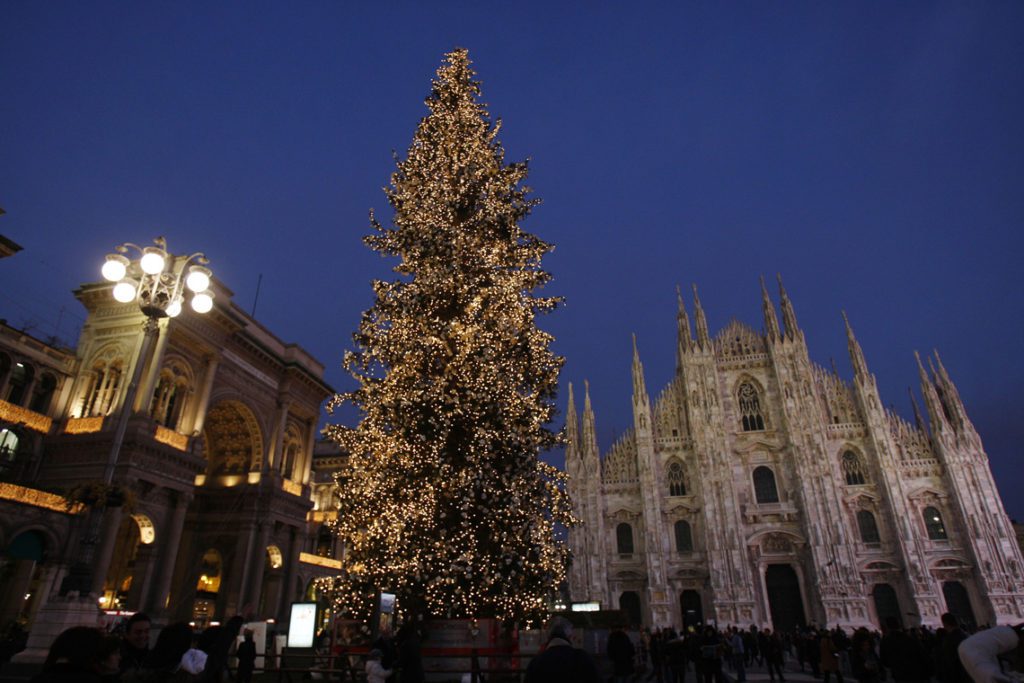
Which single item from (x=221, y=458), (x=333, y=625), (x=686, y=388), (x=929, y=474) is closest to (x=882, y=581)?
(x=929, y=474)

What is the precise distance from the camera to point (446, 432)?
417 inches

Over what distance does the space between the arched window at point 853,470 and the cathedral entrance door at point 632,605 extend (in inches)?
643

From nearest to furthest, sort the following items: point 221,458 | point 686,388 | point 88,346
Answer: point 88,346 → point 221,458 → point 686,388

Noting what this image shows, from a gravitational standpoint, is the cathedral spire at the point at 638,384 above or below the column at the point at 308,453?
above

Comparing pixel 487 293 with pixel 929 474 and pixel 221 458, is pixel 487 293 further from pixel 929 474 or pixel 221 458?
pixel 929 474

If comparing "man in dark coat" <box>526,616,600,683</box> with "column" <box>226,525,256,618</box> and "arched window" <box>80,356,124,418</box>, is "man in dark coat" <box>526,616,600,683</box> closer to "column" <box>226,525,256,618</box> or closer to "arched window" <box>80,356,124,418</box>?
"arched window" <box>80,356,124,418</box>

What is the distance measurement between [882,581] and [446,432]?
121 ft

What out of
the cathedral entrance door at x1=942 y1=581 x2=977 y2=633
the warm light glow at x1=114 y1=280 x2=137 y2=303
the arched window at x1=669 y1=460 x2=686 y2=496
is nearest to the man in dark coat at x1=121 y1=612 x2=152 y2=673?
the warm light glow at x1=114 y1=280 x2=137 y2=303

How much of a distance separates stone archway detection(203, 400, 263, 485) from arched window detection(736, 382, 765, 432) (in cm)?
3261

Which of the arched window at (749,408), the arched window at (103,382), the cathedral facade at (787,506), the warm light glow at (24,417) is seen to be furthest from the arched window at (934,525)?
the warm light glow at (24,417)

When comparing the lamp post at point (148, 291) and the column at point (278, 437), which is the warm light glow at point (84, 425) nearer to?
the column at point (278, 437)

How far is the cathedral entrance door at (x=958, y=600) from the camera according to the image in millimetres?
33375

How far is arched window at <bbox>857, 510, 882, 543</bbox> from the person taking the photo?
119 ft

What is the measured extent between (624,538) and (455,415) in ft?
105
